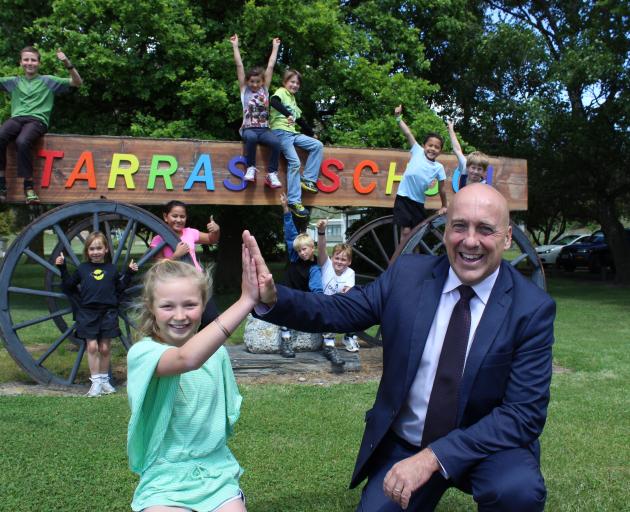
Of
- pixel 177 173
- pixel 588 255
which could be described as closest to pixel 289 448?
pixel 177 173

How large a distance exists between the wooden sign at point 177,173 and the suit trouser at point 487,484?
4584 millimetres

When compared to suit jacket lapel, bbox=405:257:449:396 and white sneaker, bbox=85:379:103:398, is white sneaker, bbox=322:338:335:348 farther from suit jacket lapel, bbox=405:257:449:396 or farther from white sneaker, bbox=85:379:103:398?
suit jacket lapel, bbox=405:257:449:396

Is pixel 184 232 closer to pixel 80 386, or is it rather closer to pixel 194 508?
pixel 80 386

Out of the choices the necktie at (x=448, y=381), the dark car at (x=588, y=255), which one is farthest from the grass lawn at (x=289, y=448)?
the dark car at (x=588, y=255)

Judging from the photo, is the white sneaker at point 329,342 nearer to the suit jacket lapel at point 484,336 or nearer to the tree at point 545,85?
the suit jacket lapel at point 484,336

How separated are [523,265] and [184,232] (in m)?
26.4

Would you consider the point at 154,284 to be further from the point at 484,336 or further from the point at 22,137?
the point at 22,137

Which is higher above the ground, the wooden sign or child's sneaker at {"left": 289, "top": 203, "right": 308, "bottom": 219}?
the wooden sign

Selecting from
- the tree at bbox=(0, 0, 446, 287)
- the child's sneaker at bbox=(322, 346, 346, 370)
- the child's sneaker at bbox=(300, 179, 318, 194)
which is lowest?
the child's sneaker at bbox=(322, 346, 346, 370)

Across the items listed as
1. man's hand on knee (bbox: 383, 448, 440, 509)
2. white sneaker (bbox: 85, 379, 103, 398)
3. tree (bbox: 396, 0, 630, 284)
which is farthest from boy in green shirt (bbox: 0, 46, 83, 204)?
tree (bbox: 396, 0, 630, 284)

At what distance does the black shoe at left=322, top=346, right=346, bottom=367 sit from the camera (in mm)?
7039

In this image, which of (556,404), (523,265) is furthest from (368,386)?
(523,265)

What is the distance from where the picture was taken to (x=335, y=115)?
1338cm

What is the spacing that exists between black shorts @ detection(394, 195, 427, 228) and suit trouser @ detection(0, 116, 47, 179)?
395cm
